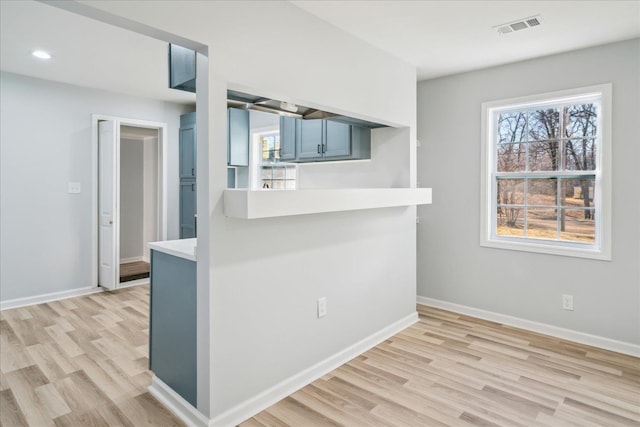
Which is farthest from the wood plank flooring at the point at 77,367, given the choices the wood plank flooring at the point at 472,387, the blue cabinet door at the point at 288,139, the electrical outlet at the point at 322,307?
the blue cabinet door at the point at 288,139

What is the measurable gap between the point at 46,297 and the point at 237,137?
2.88m

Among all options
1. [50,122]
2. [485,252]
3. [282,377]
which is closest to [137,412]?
[282,377]

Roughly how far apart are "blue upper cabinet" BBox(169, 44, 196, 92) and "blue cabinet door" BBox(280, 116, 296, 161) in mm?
1700

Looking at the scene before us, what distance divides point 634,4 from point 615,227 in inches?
62.8

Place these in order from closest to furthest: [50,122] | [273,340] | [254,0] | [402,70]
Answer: [254,0] → [273,340] → [402,70] → [50,122]

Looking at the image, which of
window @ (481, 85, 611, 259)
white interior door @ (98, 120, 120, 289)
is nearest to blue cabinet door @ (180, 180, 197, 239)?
white interior door @ (98, 120, 120, 289)

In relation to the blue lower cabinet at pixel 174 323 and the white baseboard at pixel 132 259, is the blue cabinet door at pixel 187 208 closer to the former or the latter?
the white baseboard at pixel 132 259

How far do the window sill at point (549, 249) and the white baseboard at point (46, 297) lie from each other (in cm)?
447

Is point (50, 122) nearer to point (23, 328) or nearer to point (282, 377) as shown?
point (23, 328)

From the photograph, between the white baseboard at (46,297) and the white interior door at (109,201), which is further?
the white interior door at (109,201)

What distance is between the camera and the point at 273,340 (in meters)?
2.33

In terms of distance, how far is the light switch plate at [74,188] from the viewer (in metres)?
4.47

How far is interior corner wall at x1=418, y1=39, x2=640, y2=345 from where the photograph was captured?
2994 mm

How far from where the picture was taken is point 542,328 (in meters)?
3.44
